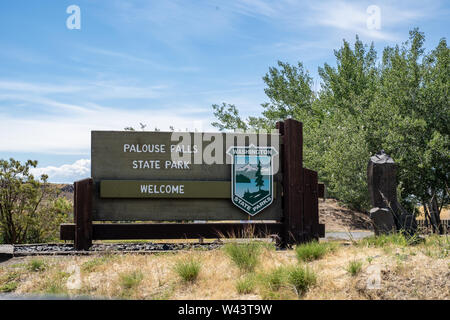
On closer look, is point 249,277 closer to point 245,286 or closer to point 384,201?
point 245,286

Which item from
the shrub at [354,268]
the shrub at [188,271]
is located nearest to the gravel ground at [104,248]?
the shrub at [188,271]

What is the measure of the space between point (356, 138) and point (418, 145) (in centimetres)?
239

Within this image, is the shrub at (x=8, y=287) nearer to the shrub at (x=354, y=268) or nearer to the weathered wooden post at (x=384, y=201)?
the shrub at (x=354, y=268)

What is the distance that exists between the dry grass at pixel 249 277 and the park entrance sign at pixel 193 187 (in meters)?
1.48

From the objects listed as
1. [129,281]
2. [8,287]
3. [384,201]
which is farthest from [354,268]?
[8,287]

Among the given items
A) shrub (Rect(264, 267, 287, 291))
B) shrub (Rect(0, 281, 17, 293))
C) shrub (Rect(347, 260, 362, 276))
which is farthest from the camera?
shrub (Rect(0, 281, 17, 293))

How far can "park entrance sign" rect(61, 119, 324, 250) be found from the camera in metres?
9.55

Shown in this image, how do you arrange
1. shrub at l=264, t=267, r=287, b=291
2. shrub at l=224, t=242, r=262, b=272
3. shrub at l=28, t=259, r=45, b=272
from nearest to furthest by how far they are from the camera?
1. shrub at l=264, t=267, r=287, b=291
2. shrub at l=224, t=242, r=262, b=272
3. shrub at l=28, t=259, r=45, b=272

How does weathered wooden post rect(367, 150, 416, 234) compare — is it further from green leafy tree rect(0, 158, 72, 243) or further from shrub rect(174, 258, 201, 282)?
green leafy tree rect(0, 158, 72, 243)

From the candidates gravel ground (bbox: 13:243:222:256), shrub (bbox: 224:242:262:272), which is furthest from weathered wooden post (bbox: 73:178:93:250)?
shrub (bbox: 224:242:262:272)

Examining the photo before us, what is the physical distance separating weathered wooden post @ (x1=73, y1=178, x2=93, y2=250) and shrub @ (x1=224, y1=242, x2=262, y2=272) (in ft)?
11.4

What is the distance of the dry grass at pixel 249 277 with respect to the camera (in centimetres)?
589
